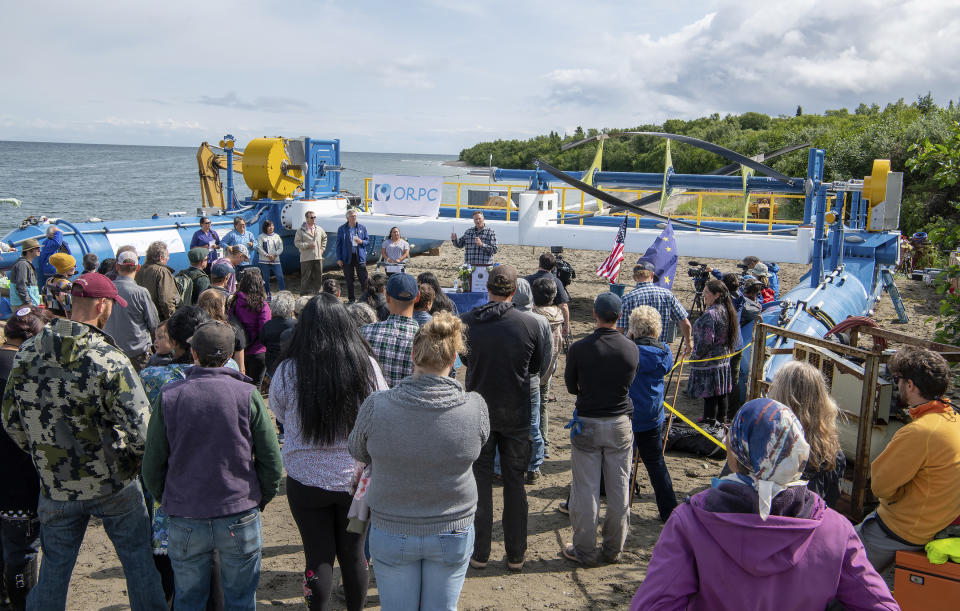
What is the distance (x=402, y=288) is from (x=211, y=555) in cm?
162

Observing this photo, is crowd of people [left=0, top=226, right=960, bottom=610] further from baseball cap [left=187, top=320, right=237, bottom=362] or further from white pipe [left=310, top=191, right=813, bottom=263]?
white pipe [left=310, top=191, right=813, bottom=263]

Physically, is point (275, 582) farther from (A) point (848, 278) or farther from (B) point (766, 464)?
(A) point (848, 278)

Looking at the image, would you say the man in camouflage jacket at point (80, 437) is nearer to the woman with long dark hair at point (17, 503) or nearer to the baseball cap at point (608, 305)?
the woman with long dark hair at point (17, 503)

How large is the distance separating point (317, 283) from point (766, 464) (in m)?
11.4

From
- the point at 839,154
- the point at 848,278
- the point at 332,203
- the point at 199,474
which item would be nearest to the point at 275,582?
the point at 199,474

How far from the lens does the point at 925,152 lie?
5734mm

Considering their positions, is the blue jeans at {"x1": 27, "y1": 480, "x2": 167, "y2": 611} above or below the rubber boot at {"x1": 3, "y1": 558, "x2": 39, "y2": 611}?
above

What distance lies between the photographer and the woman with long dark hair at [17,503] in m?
3.29

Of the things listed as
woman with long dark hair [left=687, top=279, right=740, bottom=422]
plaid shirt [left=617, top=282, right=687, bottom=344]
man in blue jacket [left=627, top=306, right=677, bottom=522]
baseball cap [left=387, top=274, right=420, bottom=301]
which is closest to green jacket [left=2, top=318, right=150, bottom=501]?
baseball cap [left=387, top=274, right=420, bottom=301]

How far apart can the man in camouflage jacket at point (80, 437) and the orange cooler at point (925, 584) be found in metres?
3.39

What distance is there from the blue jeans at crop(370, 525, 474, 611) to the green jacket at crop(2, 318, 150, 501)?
123 cm

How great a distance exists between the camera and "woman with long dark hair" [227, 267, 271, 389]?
18.4ft

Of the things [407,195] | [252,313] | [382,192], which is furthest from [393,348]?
[382,192]

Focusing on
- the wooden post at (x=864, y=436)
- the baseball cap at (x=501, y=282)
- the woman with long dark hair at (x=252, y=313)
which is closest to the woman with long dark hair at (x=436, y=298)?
the baseball cap at (x=501, y=282)
